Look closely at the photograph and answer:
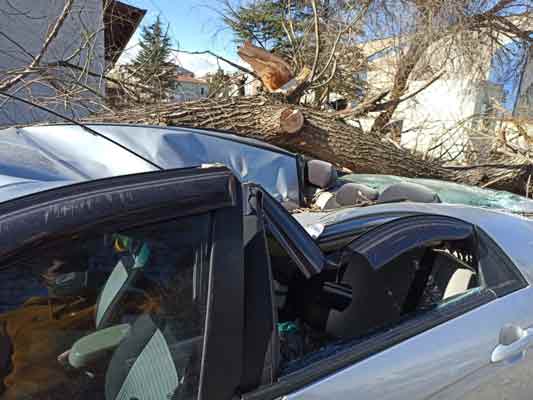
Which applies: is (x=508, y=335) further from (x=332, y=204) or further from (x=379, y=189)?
(x=379, y=189)

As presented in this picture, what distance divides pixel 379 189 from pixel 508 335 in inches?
115

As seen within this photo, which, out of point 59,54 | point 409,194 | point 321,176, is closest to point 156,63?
point 59,54

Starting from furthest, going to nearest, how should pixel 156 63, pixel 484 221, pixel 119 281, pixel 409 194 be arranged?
1. pixel 156 63
2. pixel 409 194
3. pixel 484 221
4. pixel 119 281

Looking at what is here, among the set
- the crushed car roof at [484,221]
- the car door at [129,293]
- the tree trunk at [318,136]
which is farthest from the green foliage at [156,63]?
the car door at [129,293]

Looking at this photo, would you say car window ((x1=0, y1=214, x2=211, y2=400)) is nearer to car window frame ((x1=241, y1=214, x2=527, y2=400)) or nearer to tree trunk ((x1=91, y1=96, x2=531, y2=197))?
car window frame ((x1=241, y1=214, x2=527, y2=400))

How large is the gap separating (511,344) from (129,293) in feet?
4.55

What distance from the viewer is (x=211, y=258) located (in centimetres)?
103

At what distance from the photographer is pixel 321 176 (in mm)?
4438

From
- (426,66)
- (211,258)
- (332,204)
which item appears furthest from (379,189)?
(426,66)

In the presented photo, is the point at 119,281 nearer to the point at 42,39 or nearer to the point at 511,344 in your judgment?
the point at 511,344

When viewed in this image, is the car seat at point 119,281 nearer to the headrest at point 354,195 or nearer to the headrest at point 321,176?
the headrest at point 354,195

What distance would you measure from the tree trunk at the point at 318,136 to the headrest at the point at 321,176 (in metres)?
1.02

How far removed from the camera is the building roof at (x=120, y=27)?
866 cm

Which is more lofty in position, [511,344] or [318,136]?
→ [318,136]
